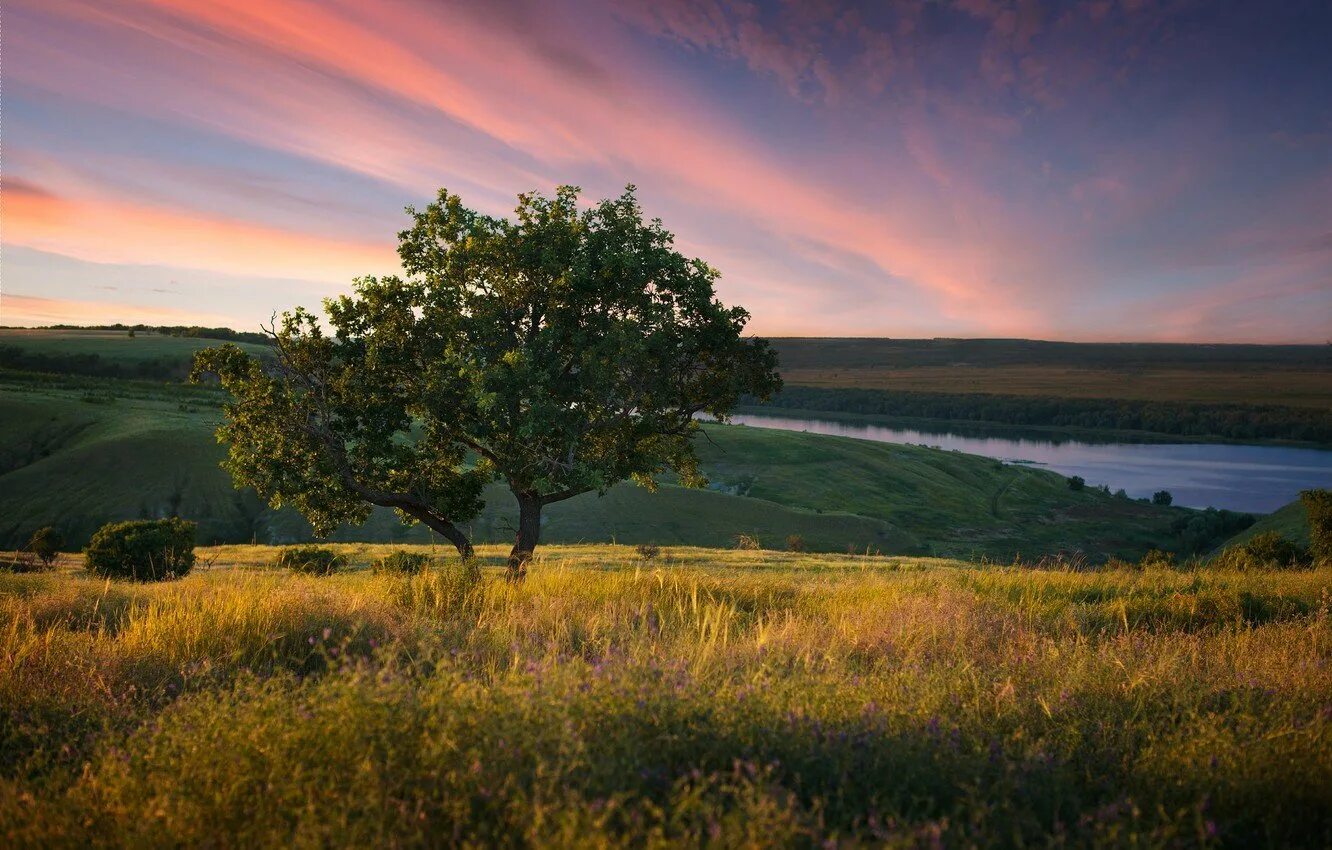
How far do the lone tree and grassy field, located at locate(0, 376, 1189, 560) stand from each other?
1254 cm

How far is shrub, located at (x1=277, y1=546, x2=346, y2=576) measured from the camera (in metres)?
25.8

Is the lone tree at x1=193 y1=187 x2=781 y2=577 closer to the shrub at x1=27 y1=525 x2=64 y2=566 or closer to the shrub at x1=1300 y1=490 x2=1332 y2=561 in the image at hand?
the shrub at x1=27 y1=525 x2=64 y2=566

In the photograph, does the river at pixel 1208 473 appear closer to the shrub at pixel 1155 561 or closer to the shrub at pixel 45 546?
the shrub at pixel 1155 561

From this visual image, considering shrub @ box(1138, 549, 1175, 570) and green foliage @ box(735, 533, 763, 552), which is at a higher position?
shrub @ box(1138, 549, 1175, 570)

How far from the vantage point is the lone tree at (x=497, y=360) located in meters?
16.7

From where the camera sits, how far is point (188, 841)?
10.9 feet

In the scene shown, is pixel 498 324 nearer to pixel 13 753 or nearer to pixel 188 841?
pixel 13 753

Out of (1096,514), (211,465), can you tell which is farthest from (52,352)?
(1096,514)

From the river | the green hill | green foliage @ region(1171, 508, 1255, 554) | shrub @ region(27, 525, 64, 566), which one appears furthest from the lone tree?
the river

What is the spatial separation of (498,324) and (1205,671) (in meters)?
14.7

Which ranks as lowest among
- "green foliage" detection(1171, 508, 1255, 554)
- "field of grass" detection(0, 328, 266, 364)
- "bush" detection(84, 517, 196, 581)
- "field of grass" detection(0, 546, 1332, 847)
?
"green foliage" detection(1171, 508, 1255, 554)

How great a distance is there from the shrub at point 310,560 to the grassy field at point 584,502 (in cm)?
739

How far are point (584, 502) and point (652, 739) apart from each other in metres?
63.7

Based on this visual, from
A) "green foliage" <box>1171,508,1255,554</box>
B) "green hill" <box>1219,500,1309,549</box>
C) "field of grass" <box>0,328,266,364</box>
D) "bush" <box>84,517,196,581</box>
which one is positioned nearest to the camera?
"bush" <box>84,517,196,581</box>
